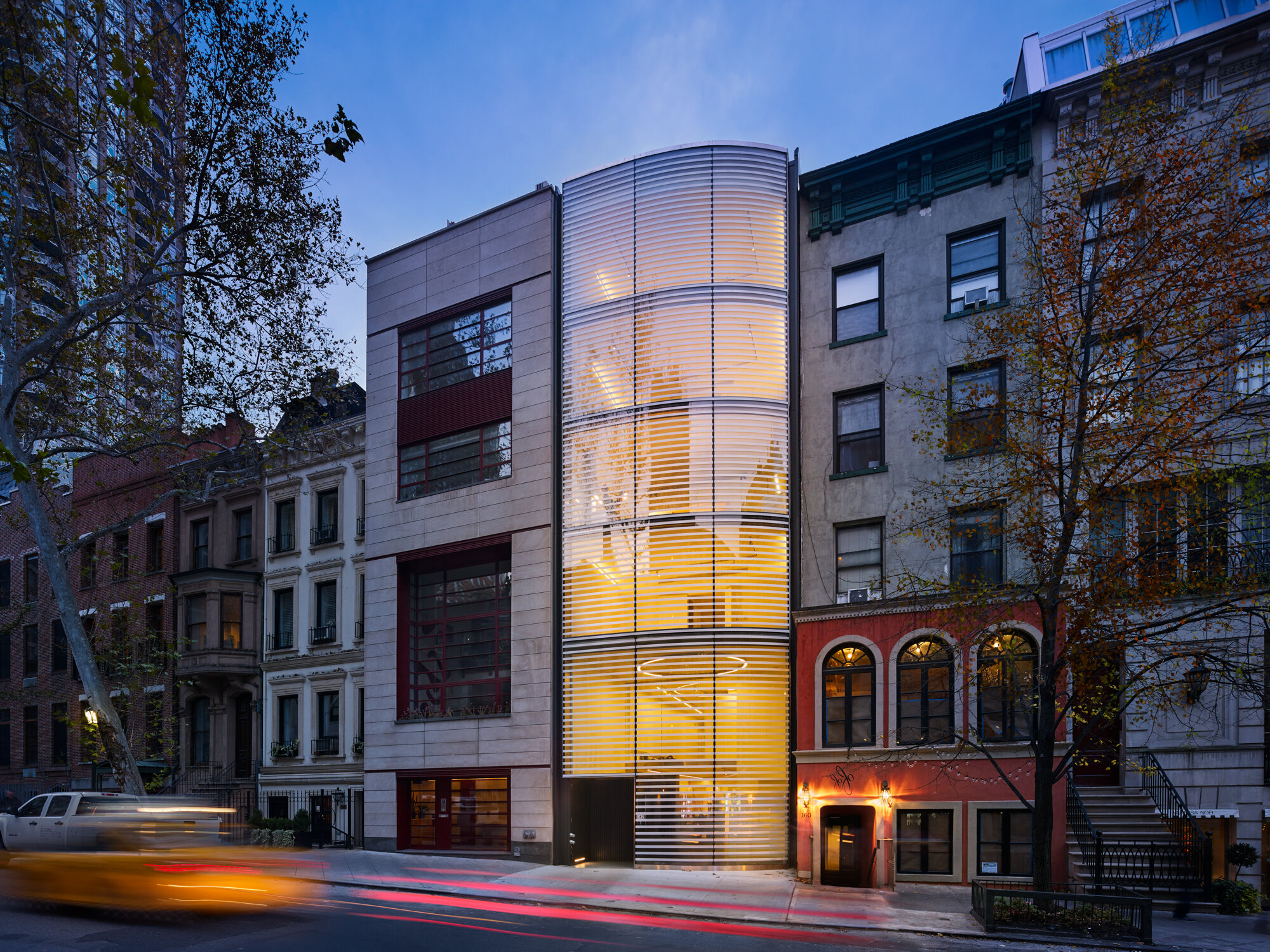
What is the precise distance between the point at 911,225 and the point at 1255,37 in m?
8.00

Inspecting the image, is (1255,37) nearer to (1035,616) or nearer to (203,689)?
(1035,616)

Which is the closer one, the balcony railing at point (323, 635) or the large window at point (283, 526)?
the balcony railing at point (323, 635)

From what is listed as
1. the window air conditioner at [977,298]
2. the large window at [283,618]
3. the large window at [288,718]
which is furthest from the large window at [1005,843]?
the large window at [283,618]

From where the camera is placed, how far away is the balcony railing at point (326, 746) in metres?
33.6

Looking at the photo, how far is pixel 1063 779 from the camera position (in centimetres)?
2011

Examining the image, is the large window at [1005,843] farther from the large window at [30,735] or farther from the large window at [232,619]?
the large window at [30,735]

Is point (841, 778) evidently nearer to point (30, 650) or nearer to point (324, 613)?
point (324, 613)

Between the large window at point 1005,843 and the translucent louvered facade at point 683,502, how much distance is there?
4845 millimetres

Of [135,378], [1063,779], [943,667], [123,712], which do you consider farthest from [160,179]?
[123,712]

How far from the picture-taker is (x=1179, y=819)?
61.6ft

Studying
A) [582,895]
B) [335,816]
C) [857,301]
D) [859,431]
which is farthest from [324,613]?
[857,301]

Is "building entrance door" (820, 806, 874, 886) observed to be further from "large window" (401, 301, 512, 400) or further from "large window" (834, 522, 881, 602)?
"large window" (401, 301, 512, 400)

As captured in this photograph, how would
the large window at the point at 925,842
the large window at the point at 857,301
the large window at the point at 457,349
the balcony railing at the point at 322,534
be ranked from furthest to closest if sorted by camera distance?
1. the balcony railing at the point at 322,534
2. the large window at the point at 457,349
3. the large window at the point at 857,301
4. the large window at the point at 925,842

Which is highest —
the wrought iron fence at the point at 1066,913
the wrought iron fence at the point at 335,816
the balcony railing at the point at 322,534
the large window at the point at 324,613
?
the balcony railing at the point at 322,534
